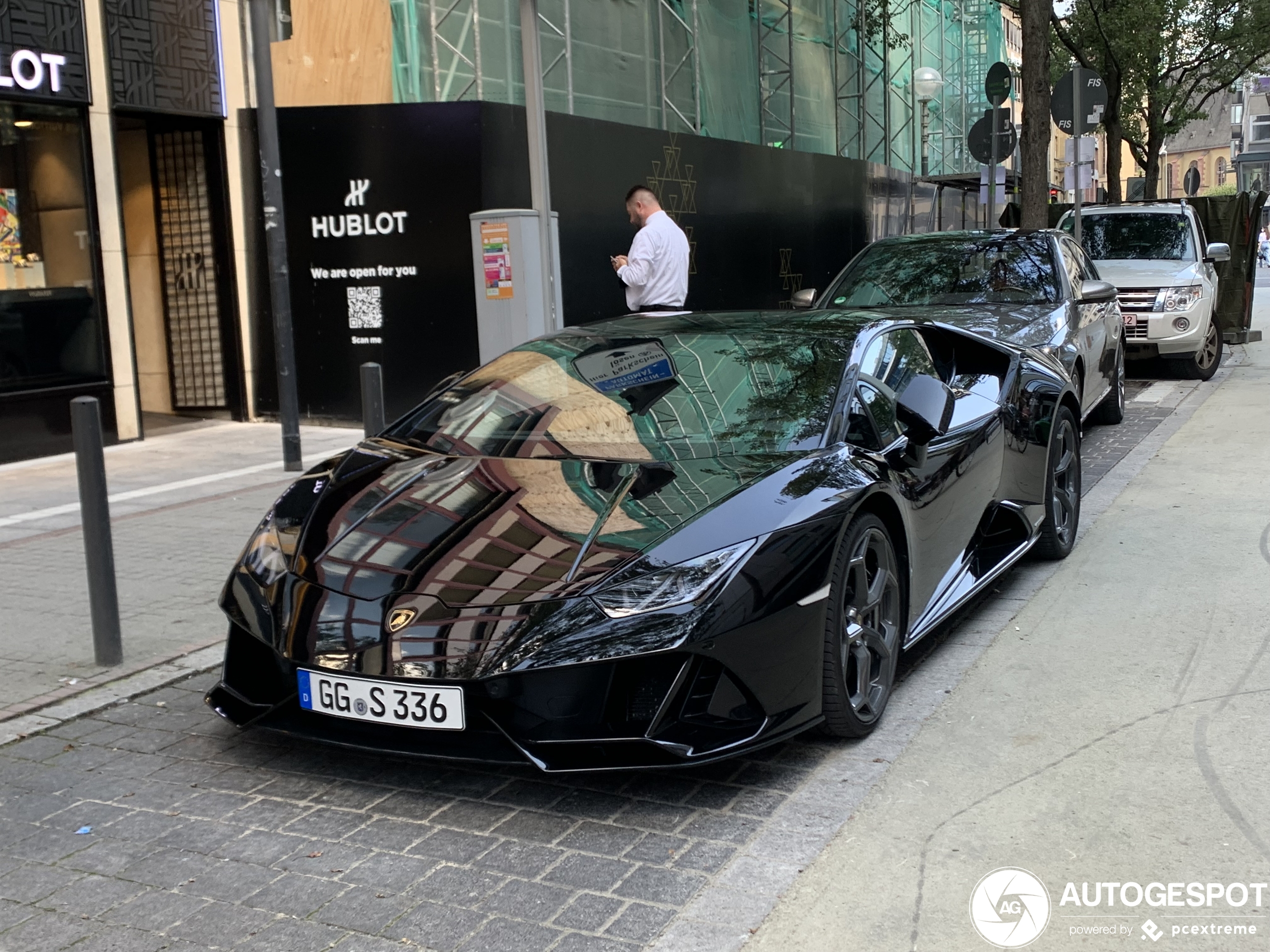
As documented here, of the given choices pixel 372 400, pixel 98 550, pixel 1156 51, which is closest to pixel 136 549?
pixel 372 400

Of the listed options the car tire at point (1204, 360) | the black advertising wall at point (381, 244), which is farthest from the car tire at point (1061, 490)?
the car tire at point (1204, 360)

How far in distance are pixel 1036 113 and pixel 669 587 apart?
1396 centimetres

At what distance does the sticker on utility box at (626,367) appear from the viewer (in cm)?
477

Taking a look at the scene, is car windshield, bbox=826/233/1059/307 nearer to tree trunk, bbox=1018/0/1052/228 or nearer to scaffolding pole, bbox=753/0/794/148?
tree trunk, bbox=1018/0/1052/228

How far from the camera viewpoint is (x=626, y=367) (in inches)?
192

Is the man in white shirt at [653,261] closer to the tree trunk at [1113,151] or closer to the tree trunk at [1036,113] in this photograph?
the tree trunk at [1036,113]

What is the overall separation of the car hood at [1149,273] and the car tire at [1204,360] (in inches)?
27.0

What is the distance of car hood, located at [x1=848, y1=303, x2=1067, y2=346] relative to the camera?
789cm

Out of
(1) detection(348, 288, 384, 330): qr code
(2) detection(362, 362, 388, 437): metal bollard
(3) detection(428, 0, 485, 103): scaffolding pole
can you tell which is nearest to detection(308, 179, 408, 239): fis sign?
(1) detection(348, 288, 384, 330): qr code

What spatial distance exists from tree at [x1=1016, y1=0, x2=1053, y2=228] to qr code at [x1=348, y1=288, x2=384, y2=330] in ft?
26.9

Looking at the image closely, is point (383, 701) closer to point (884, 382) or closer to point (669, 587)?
point (669, 587)

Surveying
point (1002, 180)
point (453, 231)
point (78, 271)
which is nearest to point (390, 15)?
point (453, 231)

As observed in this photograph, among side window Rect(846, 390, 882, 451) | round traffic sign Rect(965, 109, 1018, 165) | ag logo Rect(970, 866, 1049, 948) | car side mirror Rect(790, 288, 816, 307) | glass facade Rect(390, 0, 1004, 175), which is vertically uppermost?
glass facade Rect(390, 0, 1004, 175)

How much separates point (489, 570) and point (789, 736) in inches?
37.7
